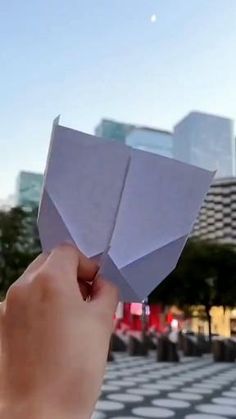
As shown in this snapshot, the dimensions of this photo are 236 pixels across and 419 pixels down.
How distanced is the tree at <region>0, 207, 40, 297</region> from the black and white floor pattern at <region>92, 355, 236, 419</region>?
7.48m

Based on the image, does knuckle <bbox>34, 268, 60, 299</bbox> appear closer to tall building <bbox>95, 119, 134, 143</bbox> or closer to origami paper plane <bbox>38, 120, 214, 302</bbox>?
origami paper plane <bbox>38, 120, 214, 302</bbox>

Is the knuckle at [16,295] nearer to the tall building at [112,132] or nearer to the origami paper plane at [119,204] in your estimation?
the origami paper plane at [119,204]

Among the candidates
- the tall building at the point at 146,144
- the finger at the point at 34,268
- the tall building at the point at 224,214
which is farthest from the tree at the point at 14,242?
the tall building at the point at 224,214

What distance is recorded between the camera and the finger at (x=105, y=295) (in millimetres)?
754

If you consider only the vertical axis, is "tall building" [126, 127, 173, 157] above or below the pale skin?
above

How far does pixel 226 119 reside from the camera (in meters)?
42.7

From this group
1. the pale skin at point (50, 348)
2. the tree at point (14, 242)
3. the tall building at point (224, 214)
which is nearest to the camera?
the pale skin at point (50, 348)

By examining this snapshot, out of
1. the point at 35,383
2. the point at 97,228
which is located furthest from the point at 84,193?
the point at 35,383

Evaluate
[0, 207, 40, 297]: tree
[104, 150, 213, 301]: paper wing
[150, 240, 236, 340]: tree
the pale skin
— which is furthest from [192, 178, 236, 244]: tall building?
the pale skin

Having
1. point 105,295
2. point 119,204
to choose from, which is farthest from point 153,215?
point 105,295

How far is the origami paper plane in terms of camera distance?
2.49 feet

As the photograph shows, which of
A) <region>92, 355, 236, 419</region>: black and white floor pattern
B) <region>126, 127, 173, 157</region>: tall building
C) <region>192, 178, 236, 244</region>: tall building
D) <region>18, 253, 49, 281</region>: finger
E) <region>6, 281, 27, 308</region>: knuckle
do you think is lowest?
<region>92, 355, 236, 419</region>: black and white floor pattern

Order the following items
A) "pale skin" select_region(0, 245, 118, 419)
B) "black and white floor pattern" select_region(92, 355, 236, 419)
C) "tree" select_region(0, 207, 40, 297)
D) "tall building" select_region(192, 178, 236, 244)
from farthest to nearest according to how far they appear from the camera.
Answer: "tall building" select_region(192, 178, 236, 244)
"tree" select_region(0, 207, 40, 297)
"black and white floor pattern" select_region(92, 355, 236, 419)
"pale skin" select_region(0, 245, 118, 419)

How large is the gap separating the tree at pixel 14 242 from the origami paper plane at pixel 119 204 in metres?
15.8
